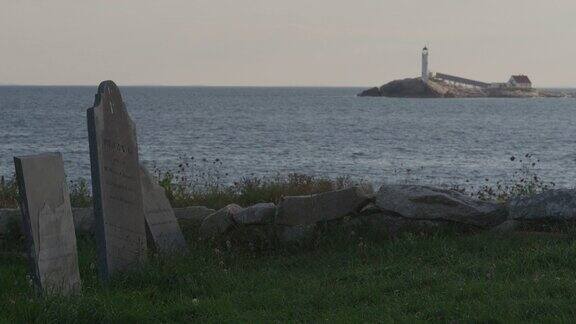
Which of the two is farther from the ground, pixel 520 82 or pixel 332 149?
pixel 332 149

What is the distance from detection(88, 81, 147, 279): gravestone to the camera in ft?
28.4

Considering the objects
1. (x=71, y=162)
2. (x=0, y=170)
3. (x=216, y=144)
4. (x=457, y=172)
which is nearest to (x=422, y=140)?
(x=216, y=144)

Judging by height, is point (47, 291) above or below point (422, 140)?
above

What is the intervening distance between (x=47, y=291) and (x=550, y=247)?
485cm

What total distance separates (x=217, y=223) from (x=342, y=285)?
3.17m

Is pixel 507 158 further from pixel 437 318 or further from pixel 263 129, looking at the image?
pixel 437 318

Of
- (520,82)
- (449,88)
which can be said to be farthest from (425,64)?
(520,82)

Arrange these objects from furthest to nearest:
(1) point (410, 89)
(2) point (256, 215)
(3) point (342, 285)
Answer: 1. (1) point (410, 89)
2. (2) point (256, 215)
3. (3) point (342, 285)

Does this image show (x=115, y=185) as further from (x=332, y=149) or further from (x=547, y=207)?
(x=332, y=149)

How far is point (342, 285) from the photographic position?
778cm

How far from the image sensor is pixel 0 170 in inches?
1049

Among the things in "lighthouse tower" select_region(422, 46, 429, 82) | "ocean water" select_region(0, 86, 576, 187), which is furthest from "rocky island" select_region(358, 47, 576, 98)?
"ocean water" select_region(0, 86, 576, 187)

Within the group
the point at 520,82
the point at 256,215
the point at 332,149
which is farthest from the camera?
the point at 520,82

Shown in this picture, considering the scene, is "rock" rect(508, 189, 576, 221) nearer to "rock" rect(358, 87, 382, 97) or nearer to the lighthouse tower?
the lighthouse tower
